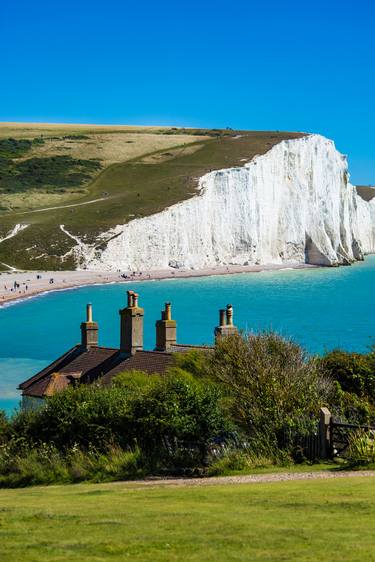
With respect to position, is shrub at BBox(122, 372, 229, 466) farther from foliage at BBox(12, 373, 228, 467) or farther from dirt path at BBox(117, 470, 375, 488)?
dirt path at BBox(117, 470, 375, 488)

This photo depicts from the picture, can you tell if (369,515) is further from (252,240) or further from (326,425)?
(252,240)

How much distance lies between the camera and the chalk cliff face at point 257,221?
130 metres

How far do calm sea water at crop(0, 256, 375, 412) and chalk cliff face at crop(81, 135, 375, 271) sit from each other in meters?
9.48

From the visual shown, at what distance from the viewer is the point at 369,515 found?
405 inches

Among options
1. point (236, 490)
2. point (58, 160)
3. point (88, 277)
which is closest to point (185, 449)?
point (236, 490)

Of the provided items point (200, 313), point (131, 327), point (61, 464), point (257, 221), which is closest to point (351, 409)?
point (61, 464)

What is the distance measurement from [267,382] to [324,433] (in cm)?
326

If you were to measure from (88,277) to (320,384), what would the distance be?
320ft

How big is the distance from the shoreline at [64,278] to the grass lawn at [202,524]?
79.0m

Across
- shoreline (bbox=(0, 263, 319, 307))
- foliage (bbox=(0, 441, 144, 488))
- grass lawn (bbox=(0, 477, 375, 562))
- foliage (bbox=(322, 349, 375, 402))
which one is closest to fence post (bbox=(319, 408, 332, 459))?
grass lawn (bbox=(0, 477, 375, 562))

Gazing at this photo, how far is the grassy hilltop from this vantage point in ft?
415

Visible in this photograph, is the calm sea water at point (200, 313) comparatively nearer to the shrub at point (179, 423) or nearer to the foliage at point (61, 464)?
the foliage at point (61, 464)

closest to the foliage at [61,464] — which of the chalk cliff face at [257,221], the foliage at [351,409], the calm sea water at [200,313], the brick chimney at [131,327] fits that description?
the foliage at [351,409]

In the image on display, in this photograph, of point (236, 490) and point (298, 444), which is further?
point (298, 444)
